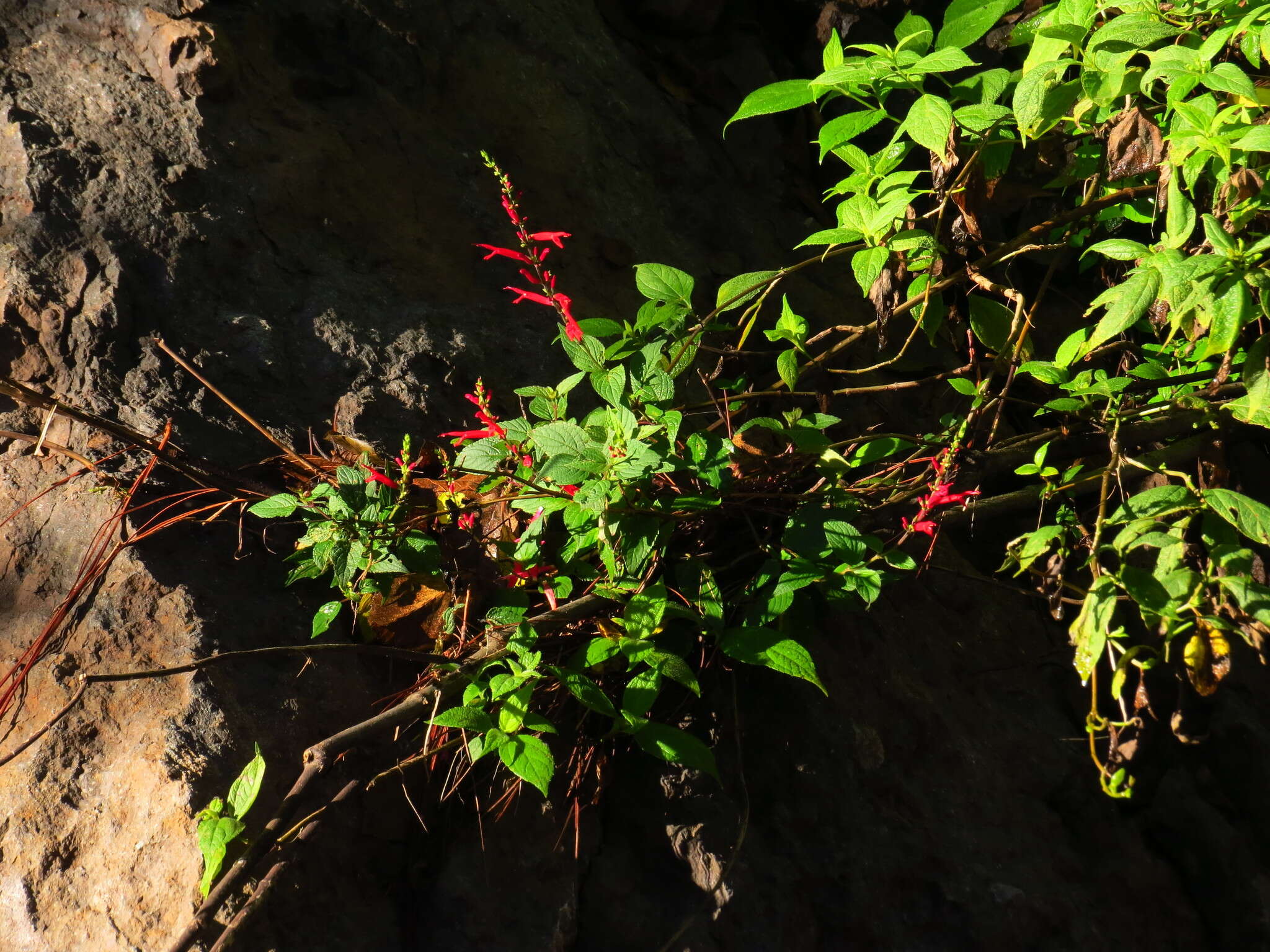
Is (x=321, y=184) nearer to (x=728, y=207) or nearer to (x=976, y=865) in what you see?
(x=728, y=207)

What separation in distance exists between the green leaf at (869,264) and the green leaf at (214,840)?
138 cm

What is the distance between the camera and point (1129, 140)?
6.06 feet

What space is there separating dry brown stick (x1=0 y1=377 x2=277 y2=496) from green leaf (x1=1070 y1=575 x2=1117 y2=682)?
1503mm

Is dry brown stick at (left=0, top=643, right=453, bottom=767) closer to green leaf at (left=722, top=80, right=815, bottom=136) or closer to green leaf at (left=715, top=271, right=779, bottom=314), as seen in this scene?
green leaf at (left=715, top=271, right=779, bottom=314)

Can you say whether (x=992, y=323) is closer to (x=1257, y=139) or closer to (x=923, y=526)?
(x=923, y=526)

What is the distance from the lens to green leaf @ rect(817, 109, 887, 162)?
5.87 ft

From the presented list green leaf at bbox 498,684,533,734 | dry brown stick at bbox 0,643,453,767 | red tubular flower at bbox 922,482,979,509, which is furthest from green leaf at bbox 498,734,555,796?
red tubular flower at bbox 922,482,979,509

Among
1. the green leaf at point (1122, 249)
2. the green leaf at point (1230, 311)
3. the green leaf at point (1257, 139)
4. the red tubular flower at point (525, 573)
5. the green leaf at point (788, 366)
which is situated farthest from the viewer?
the green leaf at point (788, 366)

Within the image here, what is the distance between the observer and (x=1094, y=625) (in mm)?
1515

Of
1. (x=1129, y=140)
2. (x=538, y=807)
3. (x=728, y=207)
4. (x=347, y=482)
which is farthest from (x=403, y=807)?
(x=728, y=207)

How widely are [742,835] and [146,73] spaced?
2320mm

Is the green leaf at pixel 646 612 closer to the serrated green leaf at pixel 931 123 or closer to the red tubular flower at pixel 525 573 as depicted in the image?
the red tubular flower at pixel 525 573

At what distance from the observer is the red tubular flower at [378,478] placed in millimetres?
1688

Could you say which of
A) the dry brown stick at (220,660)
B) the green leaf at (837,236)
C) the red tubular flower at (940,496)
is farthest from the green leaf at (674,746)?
the green leaf at (837,236)
